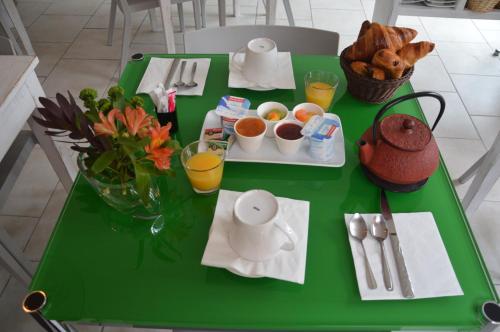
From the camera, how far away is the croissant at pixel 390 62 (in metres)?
0.89

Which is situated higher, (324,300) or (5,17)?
(324,300)

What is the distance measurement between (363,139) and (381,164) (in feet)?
0.29

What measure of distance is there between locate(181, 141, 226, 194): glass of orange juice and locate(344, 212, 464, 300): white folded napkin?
0.96ft

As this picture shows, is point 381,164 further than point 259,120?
No

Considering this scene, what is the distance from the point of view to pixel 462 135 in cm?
207

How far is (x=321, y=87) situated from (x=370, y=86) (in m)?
0.13

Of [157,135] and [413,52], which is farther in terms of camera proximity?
[413,52]

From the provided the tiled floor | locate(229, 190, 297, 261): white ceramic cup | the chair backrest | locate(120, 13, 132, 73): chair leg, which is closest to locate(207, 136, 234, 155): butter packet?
locate(229, 190, 297, 261): white ceramic cup

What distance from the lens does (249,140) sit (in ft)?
2.81

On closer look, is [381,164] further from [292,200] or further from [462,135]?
[462,135]

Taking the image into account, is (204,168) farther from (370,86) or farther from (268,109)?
(370,86)

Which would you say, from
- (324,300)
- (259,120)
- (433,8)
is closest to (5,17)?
(259,120)

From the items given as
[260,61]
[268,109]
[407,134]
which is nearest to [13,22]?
[260,61]

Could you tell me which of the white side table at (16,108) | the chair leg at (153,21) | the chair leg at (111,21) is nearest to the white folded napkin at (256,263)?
the white side table at (16,108)
